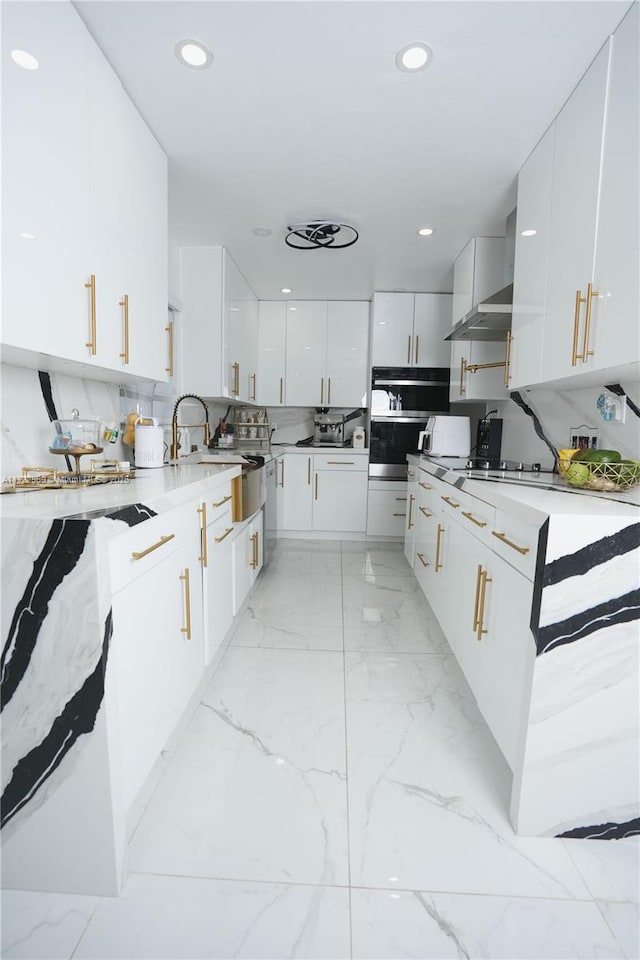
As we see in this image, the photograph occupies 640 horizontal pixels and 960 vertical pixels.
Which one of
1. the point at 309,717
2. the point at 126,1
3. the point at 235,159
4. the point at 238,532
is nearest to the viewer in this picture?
the point at 126,1

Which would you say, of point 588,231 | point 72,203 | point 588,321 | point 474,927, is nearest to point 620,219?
point 588,231

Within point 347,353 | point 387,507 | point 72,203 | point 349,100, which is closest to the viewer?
point 72,203

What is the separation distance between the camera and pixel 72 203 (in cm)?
136

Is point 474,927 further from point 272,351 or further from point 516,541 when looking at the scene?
point 272,351

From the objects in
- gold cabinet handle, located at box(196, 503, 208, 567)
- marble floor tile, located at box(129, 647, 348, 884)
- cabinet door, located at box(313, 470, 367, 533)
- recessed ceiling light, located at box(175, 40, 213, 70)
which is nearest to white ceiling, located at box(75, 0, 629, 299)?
recessed ceiling light, located at box(175, 40, 213, 70)

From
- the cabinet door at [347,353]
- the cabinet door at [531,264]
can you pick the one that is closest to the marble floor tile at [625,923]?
the cabinet door at [531,264]

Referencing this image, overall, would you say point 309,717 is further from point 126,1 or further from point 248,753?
point 126,1

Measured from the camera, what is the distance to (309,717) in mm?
1745

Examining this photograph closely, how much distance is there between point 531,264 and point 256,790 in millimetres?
2377

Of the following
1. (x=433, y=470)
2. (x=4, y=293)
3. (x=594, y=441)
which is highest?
(x=4, y=293)

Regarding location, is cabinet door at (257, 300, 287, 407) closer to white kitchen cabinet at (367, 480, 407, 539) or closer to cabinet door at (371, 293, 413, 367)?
cabinet door at (371, 293, 413, 367)

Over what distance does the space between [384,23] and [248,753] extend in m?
2.42

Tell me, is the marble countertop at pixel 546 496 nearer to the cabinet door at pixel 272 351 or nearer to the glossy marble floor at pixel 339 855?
the glossy marble floor at pixel 339 855

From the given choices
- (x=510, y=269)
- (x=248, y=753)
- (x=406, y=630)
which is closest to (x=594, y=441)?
(x=510, y=269)
